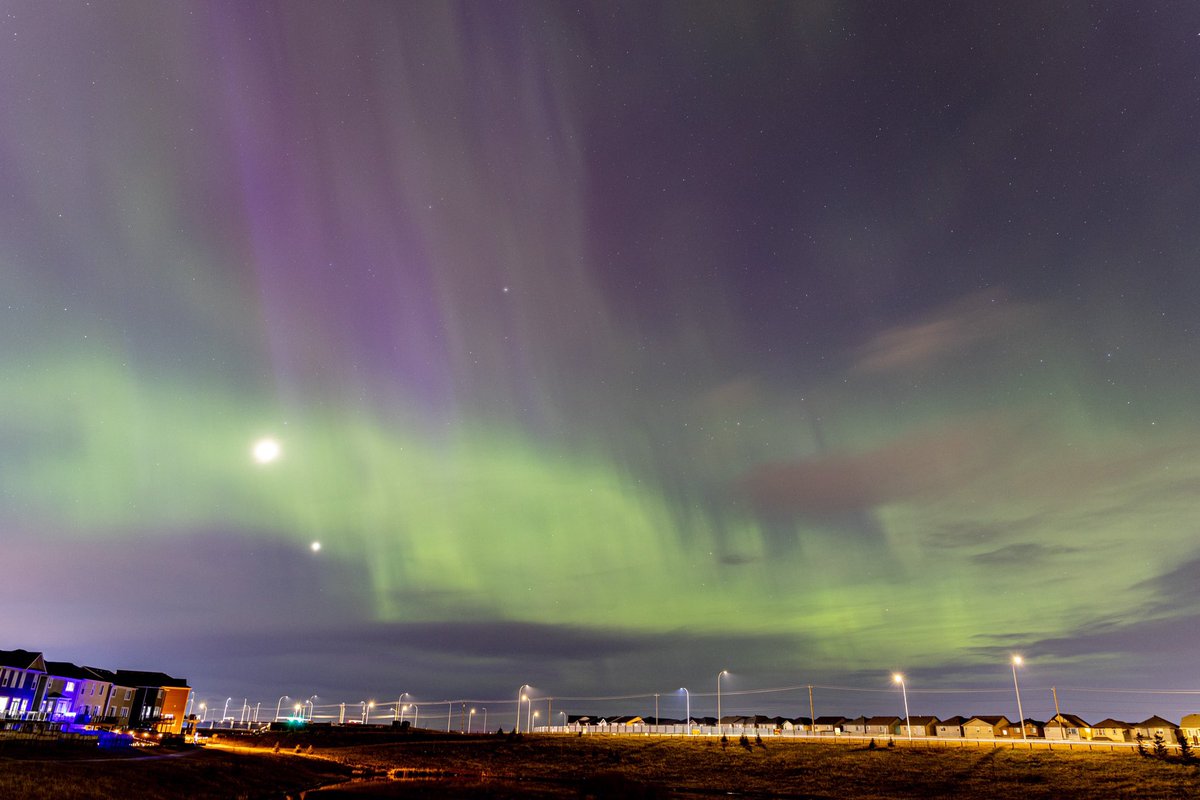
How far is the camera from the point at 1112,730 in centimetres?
15500

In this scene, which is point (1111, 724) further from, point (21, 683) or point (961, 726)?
→ point (21, 683)

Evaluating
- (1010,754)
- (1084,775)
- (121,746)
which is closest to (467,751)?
(121,746)

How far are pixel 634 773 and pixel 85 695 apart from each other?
98938 millimetres

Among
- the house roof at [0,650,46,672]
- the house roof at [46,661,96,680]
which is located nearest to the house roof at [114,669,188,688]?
the house roof at [46,661,96,680]

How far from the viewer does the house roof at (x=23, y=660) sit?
103625 millimetres

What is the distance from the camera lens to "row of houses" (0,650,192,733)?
336 feet

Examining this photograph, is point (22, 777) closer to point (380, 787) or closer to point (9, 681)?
point (380, 787)

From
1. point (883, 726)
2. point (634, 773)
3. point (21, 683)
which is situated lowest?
point (634, 773)

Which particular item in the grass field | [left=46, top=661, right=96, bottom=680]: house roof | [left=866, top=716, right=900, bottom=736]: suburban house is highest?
[left=46, top=661, right=96, bottom=680]: house roof

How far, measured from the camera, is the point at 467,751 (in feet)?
352

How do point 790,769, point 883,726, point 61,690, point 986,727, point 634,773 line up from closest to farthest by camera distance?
point 790,769
point 634,773
point 61,690
point 883,726
point 986,727

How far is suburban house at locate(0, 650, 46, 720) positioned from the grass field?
112ft

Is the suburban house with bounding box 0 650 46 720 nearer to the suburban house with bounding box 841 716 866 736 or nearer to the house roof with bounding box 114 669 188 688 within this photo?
the house roof with bounding box 114 669 188 688

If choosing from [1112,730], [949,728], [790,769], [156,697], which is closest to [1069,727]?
[1112,730]
